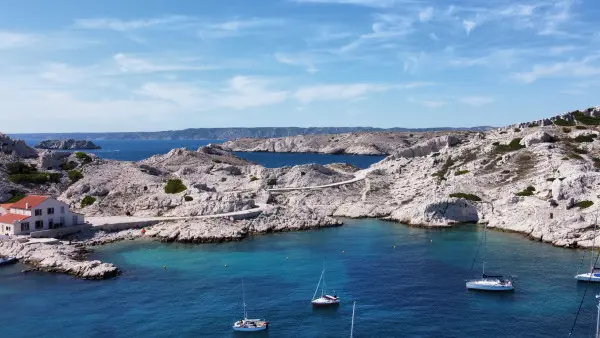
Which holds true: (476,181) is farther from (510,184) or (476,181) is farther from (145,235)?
(145,235)

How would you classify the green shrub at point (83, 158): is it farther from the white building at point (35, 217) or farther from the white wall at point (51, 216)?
the white wall at point (51, 216)

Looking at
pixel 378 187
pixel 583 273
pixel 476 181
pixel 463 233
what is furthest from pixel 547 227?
pixel 378 187

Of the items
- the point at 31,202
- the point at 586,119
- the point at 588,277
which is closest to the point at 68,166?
the point at 31,202

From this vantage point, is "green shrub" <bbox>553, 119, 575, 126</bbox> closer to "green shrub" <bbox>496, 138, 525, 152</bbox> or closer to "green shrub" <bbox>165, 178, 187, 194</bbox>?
"green shrub" <bbox>496, 138, 525, 152</bbox>

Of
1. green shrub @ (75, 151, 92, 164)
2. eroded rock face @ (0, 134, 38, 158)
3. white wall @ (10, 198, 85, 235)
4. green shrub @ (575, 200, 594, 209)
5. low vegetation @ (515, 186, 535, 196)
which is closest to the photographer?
white wall @ (10, 198, 85, 235)

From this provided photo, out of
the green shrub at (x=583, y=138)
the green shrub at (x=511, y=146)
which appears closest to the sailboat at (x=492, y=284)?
the green shrub at (x=511, y=146)

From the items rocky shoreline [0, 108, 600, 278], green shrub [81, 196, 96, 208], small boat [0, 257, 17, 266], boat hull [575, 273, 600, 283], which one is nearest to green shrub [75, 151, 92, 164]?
rocky shoreline [0, 108, 600, 278]
